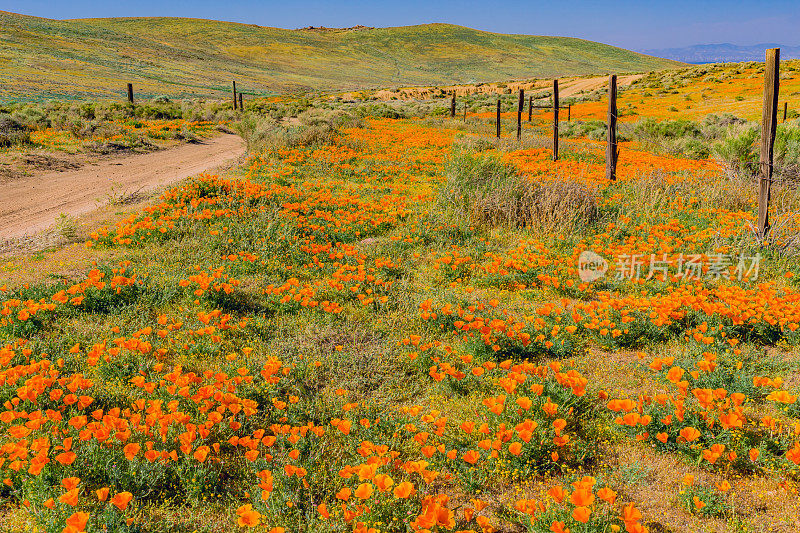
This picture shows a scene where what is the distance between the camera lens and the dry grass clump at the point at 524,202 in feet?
25.3

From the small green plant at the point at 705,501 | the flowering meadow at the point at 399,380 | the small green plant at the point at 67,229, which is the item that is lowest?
the small green plant at the point at 705,501

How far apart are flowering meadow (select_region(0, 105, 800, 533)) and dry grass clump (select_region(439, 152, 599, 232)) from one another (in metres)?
0.15

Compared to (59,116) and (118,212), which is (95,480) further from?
(59,116)

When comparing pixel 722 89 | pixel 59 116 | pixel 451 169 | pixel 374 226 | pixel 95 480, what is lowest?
pixel 95 480

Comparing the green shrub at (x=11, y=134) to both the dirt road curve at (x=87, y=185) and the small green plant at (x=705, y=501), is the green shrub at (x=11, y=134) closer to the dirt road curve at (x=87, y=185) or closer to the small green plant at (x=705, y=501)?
the dirt road curve at (x=87, y=185)

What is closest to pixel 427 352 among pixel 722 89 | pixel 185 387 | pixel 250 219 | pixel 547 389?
pixel 547 389

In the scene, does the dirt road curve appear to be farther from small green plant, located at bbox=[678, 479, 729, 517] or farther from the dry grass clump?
small green plant, located at bbox=[678, 479, 729, 517]

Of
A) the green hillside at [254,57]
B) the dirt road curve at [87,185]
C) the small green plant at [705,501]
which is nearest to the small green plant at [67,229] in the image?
the dirt road curve at [87,185]

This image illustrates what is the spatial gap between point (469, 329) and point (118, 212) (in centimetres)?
741

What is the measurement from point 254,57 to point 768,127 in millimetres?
123574

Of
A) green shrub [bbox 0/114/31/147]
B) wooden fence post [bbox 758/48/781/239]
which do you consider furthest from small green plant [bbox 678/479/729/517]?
green shrub [bbox 0/114/31/147]

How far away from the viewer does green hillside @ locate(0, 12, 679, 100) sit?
55.0 metres

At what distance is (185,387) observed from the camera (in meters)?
3.11

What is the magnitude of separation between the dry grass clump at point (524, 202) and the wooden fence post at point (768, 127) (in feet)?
7.42
